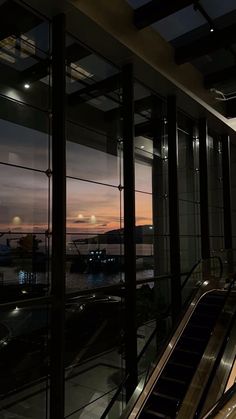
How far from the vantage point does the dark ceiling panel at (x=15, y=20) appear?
6088 mm

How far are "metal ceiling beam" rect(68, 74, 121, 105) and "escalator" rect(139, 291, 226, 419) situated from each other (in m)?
5.58

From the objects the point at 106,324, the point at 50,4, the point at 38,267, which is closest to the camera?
the point at 50,4

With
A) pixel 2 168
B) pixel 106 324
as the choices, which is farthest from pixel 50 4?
pixel 106 324

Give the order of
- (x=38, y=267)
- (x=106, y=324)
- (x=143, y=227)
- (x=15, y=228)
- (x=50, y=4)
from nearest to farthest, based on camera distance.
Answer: (x=50, y=4) → (x=38, y=267) → (x=15, y=228) → (x=106, y=324) → (x=143, y=227)

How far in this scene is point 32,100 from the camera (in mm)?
7367

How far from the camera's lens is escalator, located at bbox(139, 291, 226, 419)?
5.88 meters

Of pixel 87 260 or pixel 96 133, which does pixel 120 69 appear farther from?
pixel 87 260

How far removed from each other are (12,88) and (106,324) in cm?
605

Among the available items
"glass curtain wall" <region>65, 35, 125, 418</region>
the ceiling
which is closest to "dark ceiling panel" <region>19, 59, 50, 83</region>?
"glass curtain wall" <region>65, 35, 125, 418</region>

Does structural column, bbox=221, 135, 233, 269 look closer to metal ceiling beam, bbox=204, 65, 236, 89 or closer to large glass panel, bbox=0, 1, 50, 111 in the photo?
metal ceiling beam, bbox=204, 65, 236, 89

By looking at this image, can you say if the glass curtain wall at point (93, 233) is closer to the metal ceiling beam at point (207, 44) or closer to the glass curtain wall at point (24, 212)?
the glass curtain wall at point (24, 212)

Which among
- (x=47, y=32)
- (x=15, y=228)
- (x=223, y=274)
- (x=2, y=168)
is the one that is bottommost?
(x=223, y=274)

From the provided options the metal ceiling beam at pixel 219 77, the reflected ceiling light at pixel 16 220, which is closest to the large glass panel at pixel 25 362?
the reflected ceiling light at pixel 16 220

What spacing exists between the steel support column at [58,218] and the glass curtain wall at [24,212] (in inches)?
10.5
